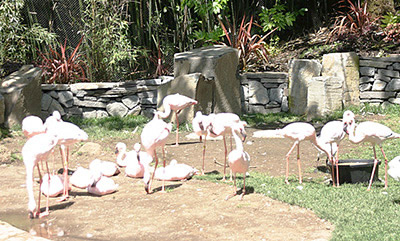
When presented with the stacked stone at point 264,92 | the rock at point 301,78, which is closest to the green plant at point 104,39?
the stacked stone at point 264,92

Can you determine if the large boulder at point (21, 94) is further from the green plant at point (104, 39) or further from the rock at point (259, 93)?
the rock at point (259, 93)

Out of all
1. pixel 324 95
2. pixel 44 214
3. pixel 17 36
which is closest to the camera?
pixel 44 214

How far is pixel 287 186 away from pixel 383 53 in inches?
263

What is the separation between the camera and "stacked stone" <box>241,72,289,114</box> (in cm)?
1107

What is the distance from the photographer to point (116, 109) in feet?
34.9

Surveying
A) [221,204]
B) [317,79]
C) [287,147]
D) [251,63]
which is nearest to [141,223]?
[221,204]

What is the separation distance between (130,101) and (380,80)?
5090mm

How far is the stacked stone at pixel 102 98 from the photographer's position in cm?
1045

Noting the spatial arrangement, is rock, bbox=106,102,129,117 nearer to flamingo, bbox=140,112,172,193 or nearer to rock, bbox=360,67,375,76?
rock, bbox=360,67,375,76

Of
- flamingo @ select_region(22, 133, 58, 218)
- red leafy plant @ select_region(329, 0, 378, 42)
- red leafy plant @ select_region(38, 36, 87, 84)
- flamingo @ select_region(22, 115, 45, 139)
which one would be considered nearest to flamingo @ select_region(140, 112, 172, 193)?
flamingo @ select_region(22, 133, 58, 218)

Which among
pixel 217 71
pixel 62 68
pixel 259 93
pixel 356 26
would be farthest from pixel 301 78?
pixel 62 68

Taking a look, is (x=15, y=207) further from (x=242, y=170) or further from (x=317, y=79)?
(x=317, y=79)

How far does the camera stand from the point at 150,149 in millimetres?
5191

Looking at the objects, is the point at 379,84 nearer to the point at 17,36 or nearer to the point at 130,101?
the point at 130,101
